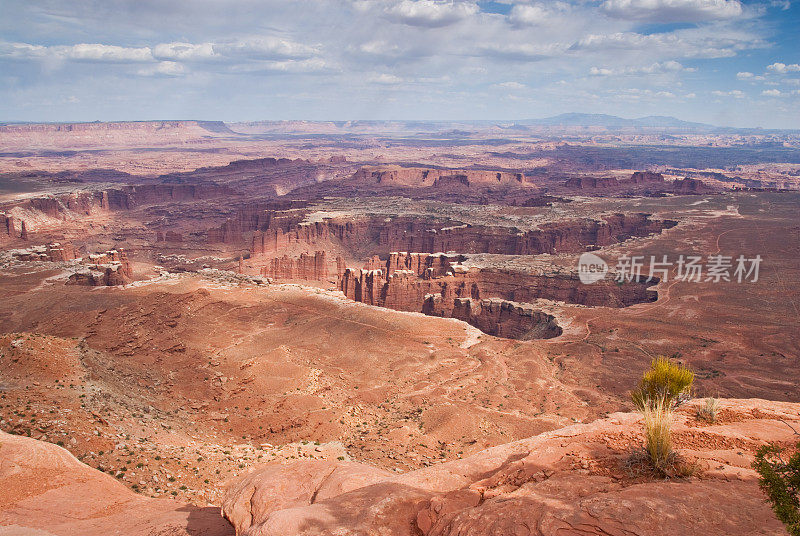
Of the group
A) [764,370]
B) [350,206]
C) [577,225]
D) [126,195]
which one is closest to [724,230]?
[577,225]

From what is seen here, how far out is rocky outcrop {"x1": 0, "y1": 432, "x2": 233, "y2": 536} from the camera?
400 inches

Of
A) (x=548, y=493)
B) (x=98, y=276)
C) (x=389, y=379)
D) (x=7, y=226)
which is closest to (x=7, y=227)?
(x=7, y=226)

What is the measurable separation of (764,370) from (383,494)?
32251 mm

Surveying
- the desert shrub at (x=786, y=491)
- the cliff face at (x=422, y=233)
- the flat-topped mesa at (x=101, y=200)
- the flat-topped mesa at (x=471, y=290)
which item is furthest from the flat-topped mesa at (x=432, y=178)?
the desert shrub at (x=786, y=491)

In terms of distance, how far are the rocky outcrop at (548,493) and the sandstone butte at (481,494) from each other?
0.07ft

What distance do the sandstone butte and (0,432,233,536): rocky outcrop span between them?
0.04 metres

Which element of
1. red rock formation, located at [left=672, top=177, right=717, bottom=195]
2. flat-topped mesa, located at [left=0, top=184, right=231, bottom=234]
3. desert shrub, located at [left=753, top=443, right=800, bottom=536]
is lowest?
flat-topped mesa, located at [left=0, top=184, right=231, bottom=234]

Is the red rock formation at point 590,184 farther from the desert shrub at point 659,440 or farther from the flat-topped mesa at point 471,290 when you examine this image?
the desert shrub at point 659,440

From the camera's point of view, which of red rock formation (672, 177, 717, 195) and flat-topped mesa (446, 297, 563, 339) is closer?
flat-topped mesa (446, 297, 563, 339)

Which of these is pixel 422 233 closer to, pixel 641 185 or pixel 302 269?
pixel 302 269

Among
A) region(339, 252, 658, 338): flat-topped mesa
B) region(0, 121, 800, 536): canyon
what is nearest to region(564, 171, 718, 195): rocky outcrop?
region(0, 121, 800, 536): canyon

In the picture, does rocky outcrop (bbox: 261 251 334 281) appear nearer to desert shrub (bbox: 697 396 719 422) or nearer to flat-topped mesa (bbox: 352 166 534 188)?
desert shrub (bbox: 697 396 719 422)

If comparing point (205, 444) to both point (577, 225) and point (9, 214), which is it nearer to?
point (577, 225)

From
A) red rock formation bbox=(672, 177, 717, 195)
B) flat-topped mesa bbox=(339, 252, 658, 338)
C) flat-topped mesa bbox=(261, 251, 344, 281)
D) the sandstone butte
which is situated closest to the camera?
the sandstone butte
